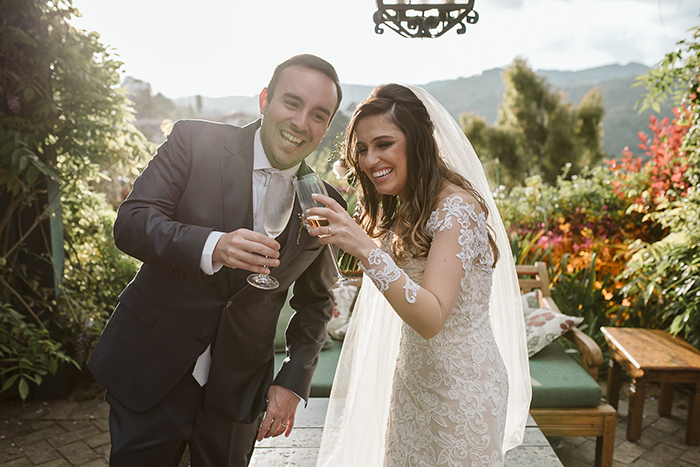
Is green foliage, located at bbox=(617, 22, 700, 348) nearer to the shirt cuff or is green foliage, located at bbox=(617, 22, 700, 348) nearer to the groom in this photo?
the groom

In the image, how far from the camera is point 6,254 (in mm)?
3674

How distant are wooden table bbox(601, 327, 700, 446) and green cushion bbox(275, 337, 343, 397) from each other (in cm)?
224

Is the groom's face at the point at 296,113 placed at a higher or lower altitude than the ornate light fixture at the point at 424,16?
lower

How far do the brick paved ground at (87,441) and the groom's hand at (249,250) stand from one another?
9.25 ft

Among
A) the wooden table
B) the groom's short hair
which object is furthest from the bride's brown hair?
the wooden table

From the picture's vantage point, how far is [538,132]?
83.4 ft

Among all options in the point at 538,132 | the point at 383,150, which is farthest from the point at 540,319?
the point at 538,132

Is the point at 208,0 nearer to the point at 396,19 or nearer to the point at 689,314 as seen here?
the point at 396,19

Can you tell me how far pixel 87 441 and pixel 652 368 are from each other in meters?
4.22

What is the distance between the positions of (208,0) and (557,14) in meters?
17.1

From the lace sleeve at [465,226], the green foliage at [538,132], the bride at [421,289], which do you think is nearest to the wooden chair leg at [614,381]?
the bride at [421,289]

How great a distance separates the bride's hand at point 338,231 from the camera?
126cm

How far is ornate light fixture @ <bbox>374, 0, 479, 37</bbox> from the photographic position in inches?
116

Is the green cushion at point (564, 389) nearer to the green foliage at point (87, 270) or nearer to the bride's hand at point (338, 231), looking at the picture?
the bride's hand at point (338, 231)
